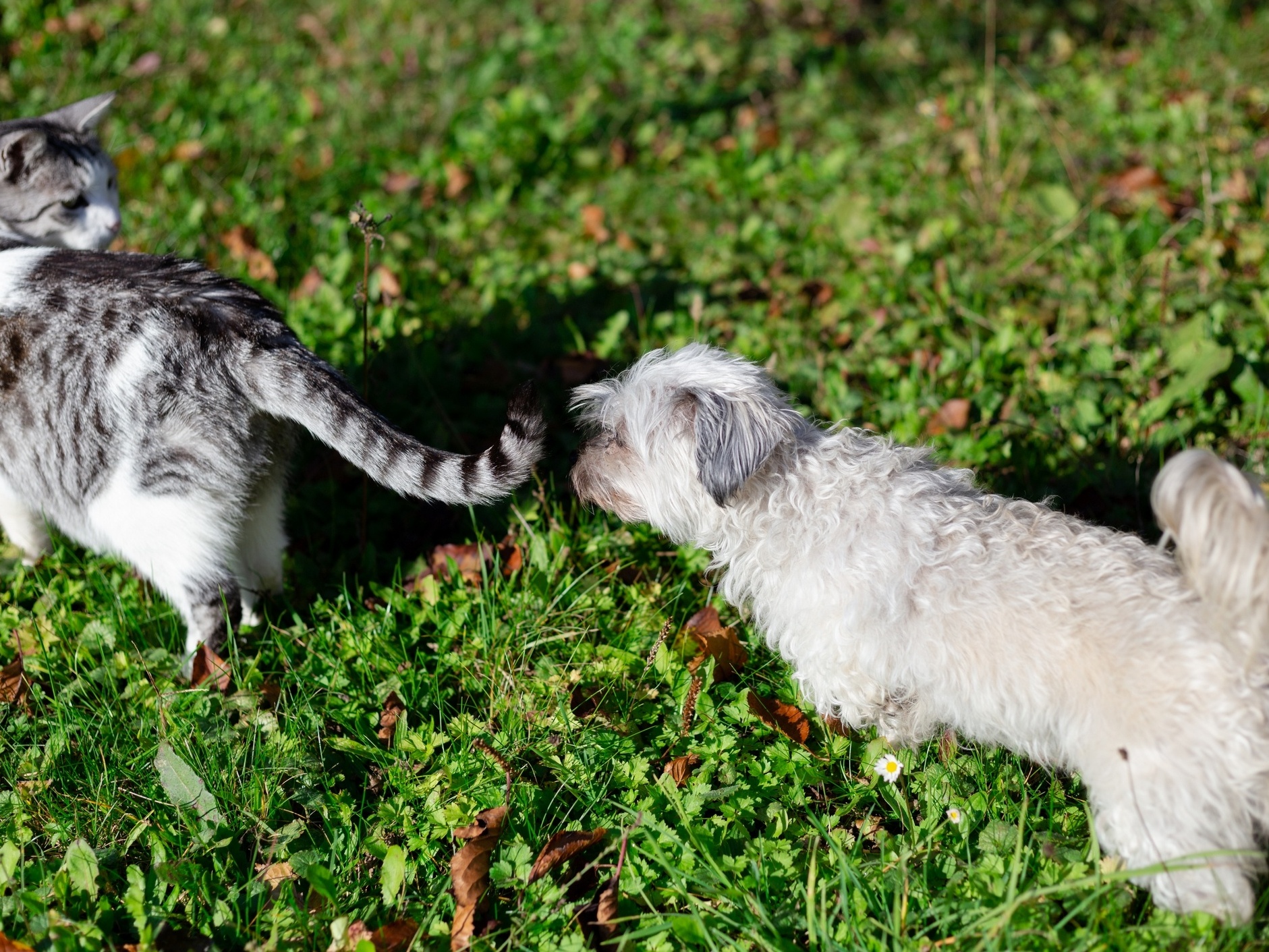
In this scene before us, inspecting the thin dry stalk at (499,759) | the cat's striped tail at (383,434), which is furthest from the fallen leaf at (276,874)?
the cat's striped tail at (383,434)

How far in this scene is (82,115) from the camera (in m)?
4.05

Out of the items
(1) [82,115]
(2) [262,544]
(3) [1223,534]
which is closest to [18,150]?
(1) [82,115]

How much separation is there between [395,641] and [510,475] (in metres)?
0.77

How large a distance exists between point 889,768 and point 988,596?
A: 61 cm

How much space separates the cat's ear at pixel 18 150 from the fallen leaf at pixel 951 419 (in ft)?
12.0

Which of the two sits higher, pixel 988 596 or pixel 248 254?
pixel 248 254

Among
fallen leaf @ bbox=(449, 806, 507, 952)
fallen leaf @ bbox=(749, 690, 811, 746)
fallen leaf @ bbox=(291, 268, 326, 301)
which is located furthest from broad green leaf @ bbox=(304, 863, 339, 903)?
fallen leaf @ bbox=(291, 268, 326, 301)

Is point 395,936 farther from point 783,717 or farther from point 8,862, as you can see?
point 783,717

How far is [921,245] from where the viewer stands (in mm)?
4945

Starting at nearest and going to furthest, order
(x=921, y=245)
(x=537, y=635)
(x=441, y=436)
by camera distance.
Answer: (x=537, y=635)
(x=441, y=436)
(x=921, y=245)

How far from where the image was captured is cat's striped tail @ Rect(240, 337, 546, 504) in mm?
2934

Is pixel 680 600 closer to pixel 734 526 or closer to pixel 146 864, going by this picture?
pixel 734 526

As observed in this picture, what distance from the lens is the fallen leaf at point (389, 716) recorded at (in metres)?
2.98

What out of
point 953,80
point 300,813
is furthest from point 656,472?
point 953,80
